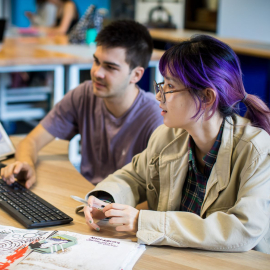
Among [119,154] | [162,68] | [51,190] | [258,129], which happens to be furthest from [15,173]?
[258,129]

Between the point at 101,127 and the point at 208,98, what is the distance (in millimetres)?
796

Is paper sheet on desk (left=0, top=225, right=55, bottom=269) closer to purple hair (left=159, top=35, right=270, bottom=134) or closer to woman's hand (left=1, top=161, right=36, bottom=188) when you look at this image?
woman's hand (left=1, top=161, right=36, bottom=188)

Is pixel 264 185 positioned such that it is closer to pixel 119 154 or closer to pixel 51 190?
pixel 51 190

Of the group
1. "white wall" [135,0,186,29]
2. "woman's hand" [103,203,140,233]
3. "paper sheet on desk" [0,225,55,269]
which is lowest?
"paper sheet on desk" [0,225,55,269]

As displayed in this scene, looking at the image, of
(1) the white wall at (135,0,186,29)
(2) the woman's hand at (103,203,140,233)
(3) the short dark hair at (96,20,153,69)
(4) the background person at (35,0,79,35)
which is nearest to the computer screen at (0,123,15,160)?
(3) the short dark hair at (96,20,153,69)

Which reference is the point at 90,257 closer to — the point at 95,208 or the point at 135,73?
the point at 95,208

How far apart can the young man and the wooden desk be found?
0.18 metres

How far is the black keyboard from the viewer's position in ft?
3.64

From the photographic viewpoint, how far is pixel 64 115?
1.89 metres

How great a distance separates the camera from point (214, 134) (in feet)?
3.88

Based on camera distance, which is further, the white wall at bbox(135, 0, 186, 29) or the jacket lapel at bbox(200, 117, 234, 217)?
the white wall at bbox(135, 0, 186, 29)

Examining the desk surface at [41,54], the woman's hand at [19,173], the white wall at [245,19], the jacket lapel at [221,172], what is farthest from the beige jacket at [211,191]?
the white wall at [245,19]

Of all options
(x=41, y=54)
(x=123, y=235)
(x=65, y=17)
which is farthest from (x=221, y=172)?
(x=65, y=17)

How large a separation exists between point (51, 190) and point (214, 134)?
0.56 m
